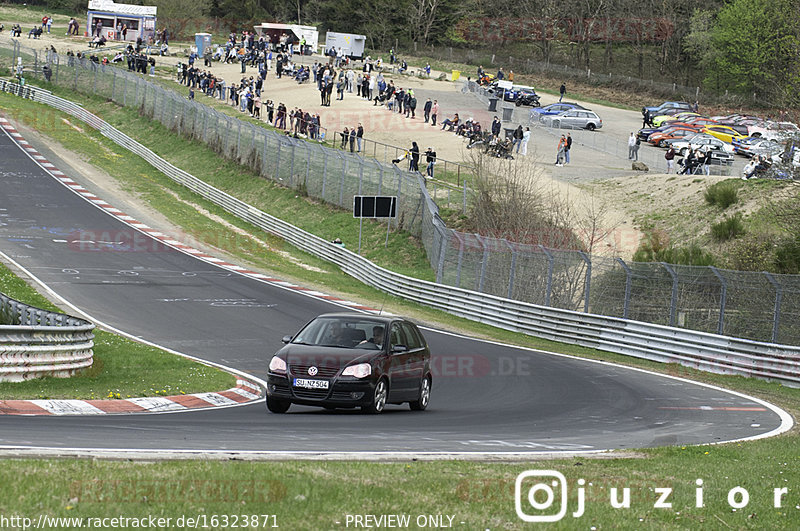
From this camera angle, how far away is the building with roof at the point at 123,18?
288ft

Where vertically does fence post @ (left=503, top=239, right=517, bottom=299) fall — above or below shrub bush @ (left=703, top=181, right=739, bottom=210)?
below

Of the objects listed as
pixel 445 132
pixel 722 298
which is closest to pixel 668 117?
pixel 445 132

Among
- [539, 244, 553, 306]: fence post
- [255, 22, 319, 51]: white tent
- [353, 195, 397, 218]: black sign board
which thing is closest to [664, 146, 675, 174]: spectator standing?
[353, 195, 397, 218]: black sign board

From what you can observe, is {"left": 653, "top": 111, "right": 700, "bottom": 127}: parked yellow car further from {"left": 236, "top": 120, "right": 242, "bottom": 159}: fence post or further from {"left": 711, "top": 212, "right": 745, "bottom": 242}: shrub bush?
{"left": 236, "top": 120, "right": 242, "bottom": 159}: fence post

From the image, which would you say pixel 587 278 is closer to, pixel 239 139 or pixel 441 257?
pixel 441 257

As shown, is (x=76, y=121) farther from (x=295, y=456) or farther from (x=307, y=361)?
(x=295, y=456)

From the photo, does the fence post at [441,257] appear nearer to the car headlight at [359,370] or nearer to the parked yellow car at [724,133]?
the car headlight at [359,370]

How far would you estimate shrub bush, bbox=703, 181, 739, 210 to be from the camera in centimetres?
4019

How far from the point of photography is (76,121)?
59469mm

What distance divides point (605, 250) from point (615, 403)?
23261mm

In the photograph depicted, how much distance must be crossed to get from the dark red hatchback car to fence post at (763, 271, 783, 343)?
10793 millimetres

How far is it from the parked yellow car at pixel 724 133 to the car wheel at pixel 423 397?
49.4 m

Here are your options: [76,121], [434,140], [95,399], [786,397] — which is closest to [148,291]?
[95,399]

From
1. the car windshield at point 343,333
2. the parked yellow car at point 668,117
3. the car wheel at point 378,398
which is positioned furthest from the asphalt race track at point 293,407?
the parked yellow car at point 668,117
